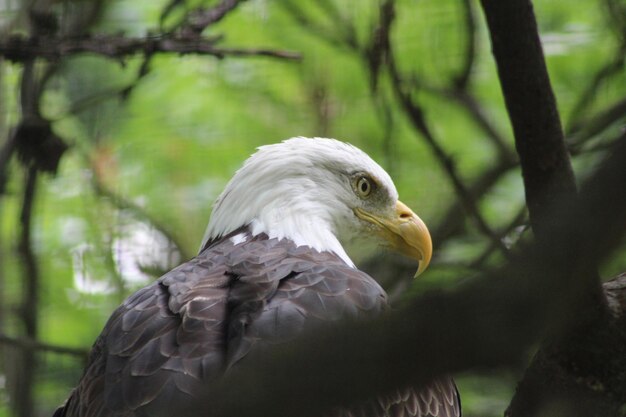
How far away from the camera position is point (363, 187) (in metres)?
4.54

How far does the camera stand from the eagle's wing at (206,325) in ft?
9.29

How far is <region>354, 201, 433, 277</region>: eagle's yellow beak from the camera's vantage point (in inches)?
172

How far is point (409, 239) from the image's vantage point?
4430 millimetres

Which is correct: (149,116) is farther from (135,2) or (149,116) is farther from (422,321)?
(422,321)

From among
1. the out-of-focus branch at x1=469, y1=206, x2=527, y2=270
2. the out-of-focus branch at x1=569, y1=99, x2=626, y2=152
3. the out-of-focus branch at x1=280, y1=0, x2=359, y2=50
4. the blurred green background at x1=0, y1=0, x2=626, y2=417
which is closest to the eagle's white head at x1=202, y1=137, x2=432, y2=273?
the out-of-focus branch at x1=469, y1=206, x2=527, y2=270

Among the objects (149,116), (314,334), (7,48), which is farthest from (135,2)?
(314,334)

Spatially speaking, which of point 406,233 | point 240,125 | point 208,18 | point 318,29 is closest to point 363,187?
point 406,233

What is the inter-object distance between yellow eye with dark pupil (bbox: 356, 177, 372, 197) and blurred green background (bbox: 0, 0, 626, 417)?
0.62 metres

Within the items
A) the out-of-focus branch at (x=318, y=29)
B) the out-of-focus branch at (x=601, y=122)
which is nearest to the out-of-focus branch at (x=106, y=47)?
the out-of-focus branch at (x=601, y=122)

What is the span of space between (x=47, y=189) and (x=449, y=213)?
3161mm

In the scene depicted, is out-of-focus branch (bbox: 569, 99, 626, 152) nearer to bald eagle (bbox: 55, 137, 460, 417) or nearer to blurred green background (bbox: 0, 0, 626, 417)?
blurred green background (bbox: 0, 0, 626, 417)

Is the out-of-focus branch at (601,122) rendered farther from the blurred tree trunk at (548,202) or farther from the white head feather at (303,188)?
the blurred tree trunk at (548,202)

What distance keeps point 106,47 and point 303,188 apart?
3.82 feet

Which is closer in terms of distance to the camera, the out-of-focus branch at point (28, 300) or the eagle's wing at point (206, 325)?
the eagle's wing at point (206, 325)
